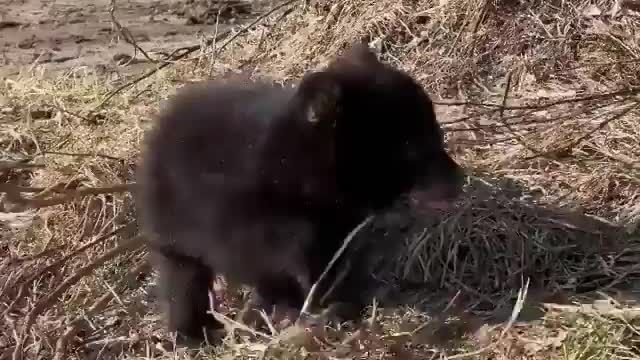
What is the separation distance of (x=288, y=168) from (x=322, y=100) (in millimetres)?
267

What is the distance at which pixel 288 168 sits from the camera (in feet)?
9.85

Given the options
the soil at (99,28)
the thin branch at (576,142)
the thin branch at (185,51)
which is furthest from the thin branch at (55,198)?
the soil at (99,28)

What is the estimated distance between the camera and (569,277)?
11.7 ft

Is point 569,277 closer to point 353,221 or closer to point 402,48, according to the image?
point 353,221

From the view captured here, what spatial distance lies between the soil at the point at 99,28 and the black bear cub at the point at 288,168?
3189 millimetres

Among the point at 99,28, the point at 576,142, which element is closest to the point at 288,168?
the point at 576,142

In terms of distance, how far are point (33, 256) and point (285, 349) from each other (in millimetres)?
1512

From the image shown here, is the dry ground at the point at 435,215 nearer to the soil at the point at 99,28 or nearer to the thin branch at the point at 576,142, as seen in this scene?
the thin branch at the point at 576,142

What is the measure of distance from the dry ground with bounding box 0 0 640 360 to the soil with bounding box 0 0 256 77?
0.12 m

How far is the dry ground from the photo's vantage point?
332 cm

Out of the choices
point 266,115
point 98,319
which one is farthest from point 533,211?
point 98,319

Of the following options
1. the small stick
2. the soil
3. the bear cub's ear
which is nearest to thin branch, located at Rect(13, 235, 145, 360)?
the small stick

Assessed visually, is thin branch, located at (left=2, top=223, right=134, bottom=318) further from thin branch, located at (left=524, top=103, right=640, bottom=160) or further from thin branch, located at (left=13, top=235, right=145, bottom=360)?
thin branch, located at (left=524, top=103, right=640, bottom=160)

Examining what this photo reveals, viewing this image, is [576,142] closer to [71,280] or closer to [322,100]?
[322,100]
